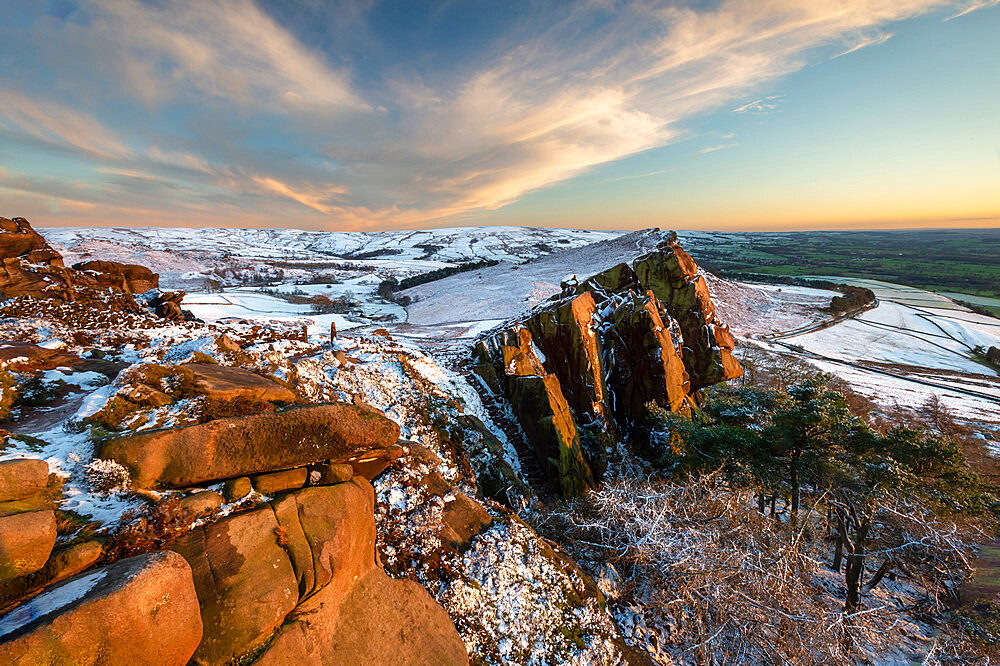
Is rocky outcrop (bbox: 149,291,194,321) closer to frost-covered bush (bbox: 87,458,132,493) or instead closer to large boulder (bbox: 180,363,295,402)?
large boulder (bbox: 180,363,295,402)

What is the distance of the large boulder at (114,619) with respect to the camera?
345 centimetres

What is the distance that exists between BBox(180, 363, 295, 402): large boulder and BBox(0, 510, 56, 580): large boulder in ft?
13.9

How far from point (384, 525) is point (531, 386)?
860 cm

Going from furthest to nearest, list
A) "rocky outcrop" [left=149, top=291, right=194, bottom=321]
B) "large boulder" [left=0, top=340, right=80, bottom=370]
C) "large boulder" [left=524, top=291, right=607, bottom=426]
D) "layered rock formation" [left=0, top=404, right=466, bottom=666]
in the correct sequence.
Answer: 1. "rocky outcrop" [left=149, top=291, right=194, bottom=321]
2. "large boulder" [left=524, top=291, right=607, bottom=426]
3. "large boulder" [left=0, top=340, right=80, bottom=370]
4. "layered rock formation" [left=0, top=404, right=466, bottom=666]

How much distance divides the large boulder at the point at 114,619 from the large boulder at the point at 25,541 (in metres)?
0.42

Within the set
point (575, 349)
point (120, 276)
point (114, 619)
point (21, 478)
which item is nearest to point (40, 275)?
point (120, 276)

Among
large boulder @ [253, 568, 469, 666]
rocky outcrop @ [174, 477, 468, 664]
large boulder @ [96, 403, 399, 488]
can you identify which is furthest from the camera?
large boulder @ [96, 403, 399, 488]

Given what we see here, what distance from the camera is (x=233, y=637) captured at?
16.0ft

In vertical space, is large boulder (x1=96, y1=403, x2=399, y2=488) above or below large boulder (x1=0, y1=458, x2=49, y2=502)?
below

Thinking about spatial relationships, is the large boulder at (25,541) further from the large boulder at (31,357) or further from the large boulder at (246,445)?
the large boulder at (31,357)

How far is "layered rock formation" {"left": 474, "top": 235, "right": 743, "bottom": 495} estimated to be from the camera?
14.9m

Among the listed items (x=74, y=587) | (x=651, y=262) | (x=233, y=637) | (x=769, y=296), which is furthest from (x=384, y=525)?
(x=769, y=296)

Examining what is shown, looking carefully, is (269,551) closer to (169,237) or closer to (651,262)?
(651,262)

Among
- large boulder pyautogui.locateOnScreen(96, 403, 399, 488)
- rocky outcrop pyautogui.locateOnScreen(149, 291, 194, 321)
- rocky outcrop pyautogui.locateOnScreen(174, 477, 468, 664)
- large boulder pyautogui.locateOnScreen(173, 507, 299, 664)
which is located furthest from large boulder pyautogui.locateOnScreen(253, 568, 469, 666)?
rocky outcrop pyautogui.locateOnScreen(149, 291, 194, 321)
